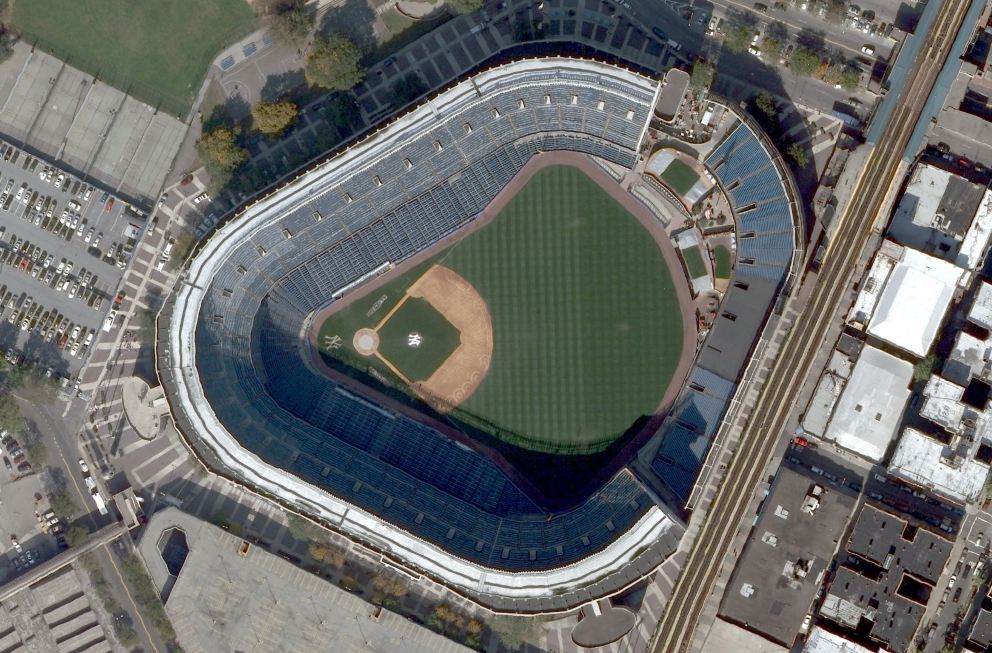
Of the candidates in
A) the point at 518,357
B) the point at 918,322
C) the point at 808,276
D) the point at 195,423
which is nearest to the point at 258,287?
the point at 195,423

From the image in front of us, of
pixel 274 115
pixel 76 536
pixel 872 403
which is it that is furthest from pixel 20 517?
pixel 872 403

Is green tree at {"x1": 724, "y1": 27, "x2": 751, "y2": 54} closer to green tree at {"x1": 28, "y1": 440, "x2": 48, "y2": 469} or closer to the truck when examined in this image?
the truck

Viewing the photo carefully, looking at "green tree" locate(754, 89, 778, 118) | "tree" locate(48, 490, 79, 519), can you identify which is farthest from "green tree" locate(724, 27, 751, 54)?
"tree" locate(48, 490, 79, 519)

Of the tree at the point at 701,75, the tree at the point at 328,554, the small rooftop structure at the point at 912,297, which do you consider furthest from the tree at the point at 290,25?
the small rooftop structure at the point at 912,297

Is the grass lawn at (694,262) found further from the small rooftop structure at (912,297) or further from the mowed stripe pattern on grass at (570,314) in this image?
the small rooftop structure at (912,297)

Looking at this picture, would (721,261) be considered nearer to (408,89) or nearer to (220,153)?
(408,89)

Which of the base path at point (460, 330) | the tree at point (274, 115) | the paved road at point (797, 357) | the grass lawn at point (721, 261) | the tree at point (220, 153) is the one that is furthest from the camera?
the base path at point (460, 330)
